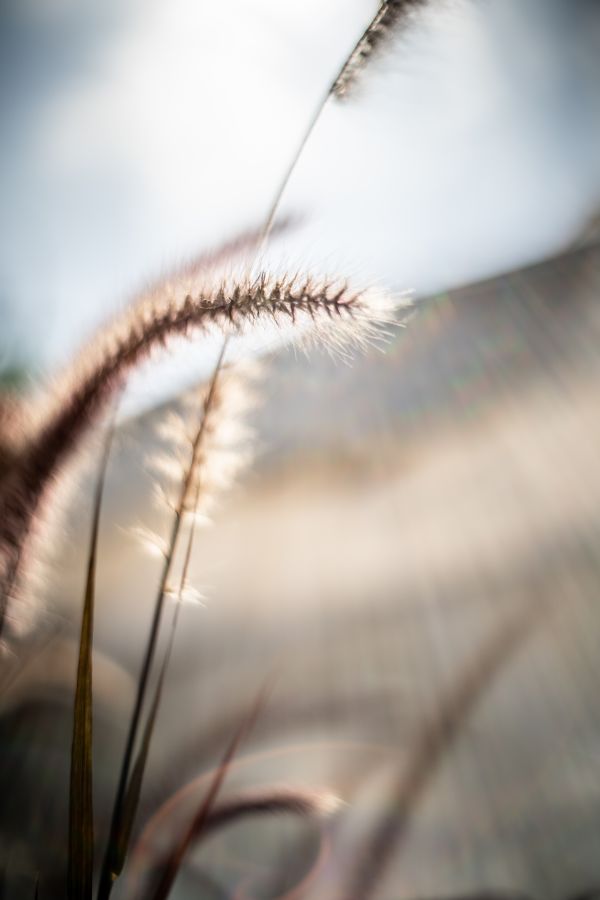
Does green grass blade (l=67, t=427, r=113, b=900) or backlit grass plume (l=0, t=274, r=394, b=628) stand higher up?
backlit grass plume (l=0, t=274, r=394, b=628)

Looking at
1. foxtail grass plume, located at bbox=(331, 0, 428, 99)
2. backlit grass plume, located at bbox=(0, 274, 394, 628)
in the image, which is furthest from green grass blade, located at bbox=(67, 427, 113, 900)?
foxtail grass plume, located at bbox=(331, 0, 428, 99)

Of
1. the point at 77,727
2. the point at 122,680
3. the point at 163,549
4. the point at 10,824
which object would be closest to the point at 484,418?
the point at 163,549

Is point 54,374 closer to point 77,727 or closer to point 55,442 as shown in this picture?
point 55,442

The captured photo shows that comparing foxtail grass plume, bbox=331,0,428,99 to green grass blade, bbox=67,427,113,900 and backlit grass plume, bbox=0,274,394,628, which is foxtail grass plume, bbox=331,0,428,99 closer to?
backlit grass plume, bbox=0,274,394,628

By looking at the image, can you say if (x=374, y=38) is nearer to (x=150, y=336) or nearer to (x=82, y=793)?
(x=150, y=336)

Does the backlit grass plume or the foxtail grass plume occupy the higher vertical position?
the foxtail grass plume

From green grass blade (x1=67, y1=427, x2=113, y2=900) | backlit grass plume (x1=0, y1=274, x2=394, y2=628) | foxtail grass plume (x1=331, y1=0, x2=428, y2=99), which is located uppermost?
foxtail grass plume (x1=331, y1=0, x2=428, y2=99)

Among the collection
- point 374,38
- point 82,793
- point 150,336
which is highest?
point 374,38

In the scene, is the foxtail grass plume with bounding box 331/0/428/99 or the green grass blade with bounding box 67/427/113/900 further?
the foxtail grass plume with bounding box 331/0/428/99

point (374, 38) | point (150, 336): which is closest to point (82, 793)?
point (150, 336)
